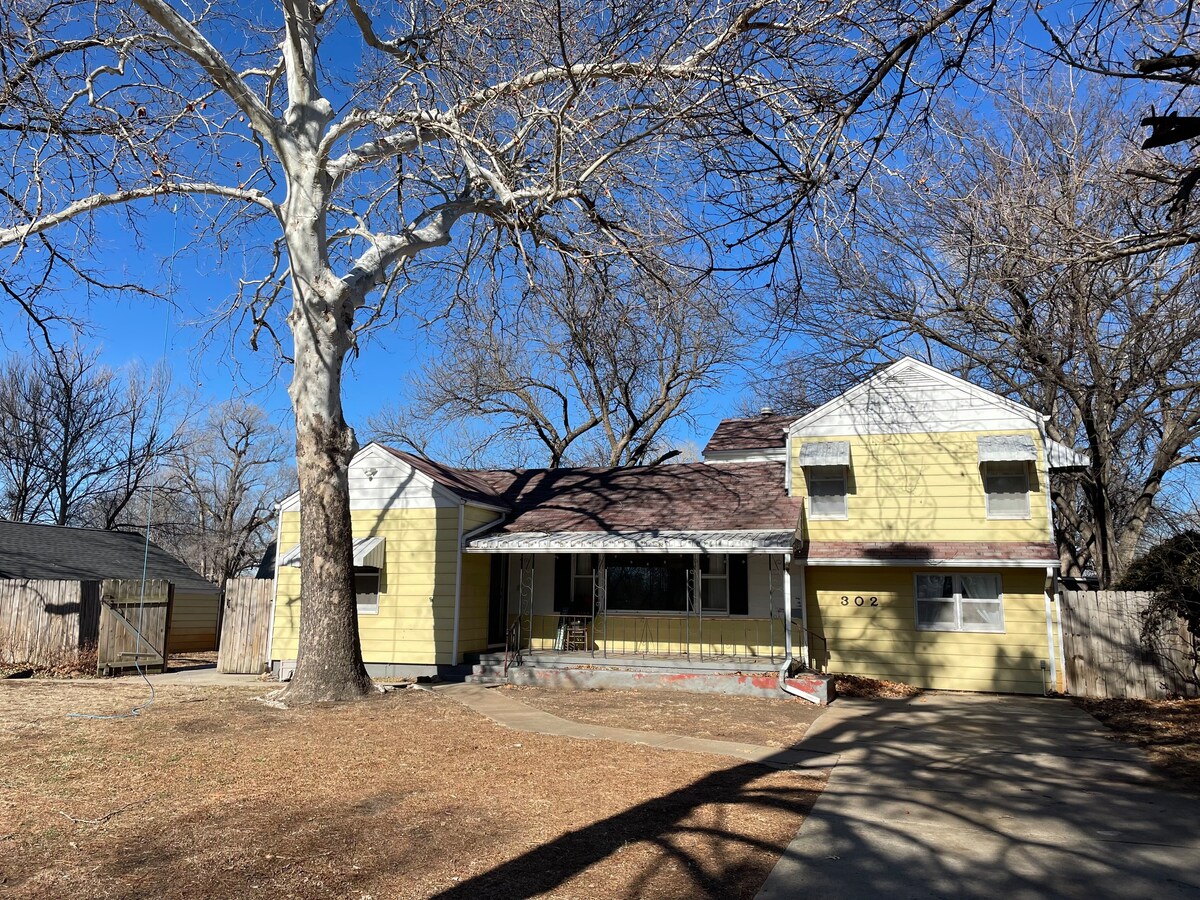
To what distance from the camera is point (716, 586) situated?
1572 cm

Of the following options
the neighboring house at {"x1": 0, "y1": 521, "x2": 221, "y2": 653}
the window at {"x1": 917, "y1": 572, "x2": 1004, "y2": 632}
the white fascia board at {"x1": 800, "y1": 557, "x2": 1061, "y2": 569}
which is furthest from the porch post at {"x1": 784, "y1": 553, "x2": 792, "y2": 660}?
the neighboring house at {"x1": 0, "y1": 521, "x2": 221, "y2": 653}

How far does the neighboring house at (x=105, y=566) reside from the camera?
20688 millimetres

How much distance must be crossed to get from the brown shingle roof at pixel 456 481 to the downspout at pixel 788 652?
243 inches

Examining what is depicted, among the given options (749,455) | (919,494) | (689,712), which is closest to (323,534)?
(689,712)

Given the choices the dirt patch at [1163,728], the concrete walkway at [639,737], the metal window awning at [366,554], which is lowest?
the dirt patch at [1163,728]

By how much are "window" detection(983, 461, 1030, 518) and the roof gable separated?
2.51ft

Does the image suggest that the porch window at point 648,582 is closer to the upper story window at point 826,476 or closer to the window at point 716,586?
the window at point 716,586

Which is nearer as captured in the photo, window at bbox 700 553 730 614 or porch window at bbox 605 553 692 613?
window at bbox 700 553 730 614

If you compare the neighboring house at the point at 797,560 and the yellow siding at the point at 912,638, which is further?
the neighboring house at the point at 797,560

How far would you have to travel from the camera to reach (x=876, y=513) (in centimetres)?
1591

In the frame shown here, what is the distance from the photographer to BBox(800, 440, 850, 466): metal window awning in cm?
1572

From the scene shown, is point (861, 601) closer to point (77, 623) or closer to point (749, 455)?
point (749, 455)

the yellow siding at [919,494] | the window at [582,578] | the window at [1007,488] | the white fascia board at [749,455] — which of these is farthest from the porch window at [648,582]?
the window at [1007,488]

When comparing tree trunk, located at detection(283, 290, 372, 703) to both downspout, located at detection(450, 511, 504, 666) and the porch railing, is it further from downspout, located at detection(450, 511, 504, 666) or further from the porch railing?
the porch railing
